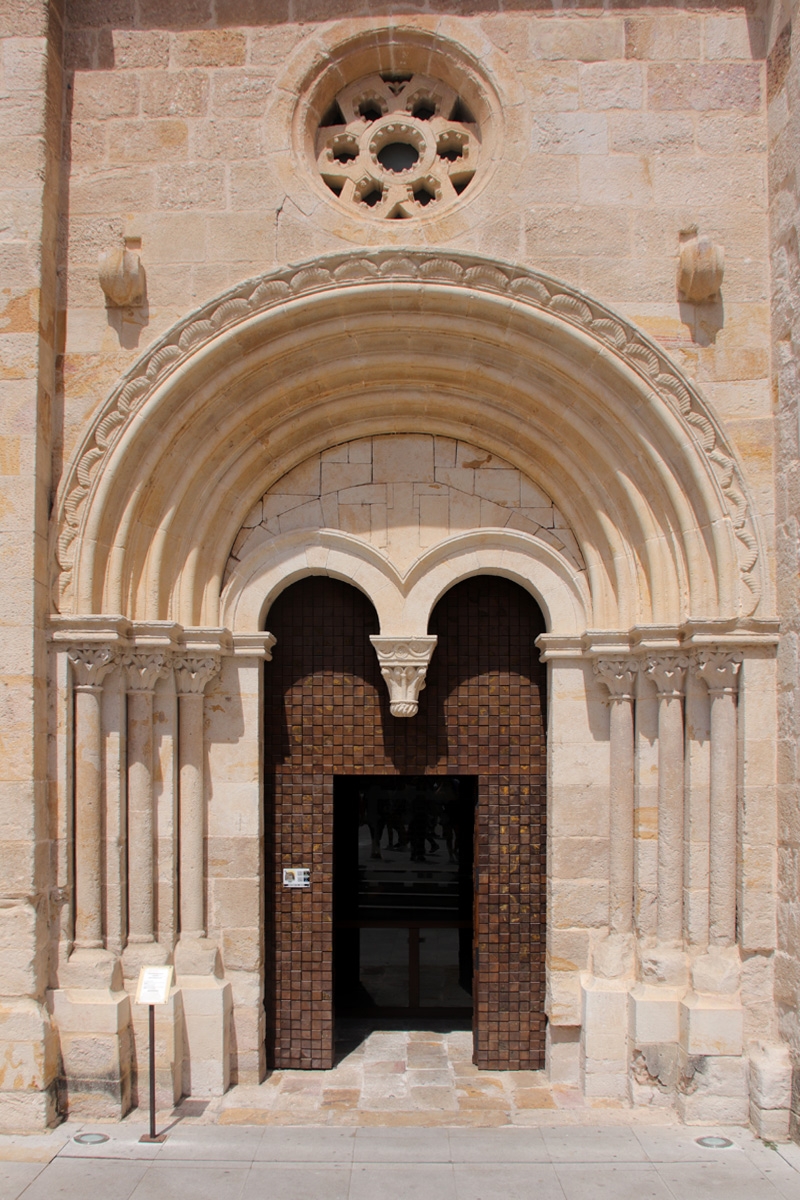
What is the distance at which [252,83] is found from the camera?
19.3 feet

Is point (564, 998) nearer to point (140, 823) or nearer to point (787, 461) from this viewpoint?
point (140, 823)

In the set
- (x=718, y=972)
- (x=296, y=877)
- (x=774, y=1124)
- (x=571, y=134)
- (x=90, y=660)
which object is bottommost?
(x=774, y=1124)

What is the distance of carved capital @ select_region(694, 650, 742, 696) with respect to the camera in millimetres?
5531

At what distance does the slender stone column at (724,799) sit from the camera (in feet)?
18.1

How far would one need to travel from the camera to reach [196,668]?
5.98 m

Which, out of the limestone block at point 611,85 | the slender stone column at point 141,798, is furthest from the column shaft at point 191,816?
the limestone block at point 611,85

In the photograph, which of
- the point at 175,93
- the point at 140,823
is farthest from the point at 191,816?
the point at 175,93

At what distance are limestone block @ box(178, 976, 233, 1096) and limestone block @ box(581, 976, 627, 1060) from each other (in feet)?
7.39

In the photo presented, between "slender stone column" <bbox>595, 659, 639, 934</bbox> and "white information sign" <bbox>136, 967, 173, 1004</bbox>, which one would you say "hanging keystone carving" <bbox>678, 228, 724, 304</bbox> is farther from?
"white information sign" <bbox>136, 967, 173, 1004</bbox>

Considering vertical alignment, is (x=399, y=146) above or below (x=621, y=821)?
above

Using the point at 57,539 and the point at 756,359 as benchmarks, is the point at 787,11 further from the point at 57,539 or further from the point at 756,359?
the point at 57,539

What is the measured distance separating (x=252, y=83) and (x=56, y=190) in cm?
139

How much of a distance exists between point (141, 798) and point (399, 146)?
455 cm

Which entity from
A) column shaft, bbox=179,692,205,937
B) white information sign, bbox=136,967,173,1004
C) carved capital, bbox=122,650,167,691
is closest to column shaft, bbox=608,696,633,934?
column shaft, bbox=179,692,205,937
